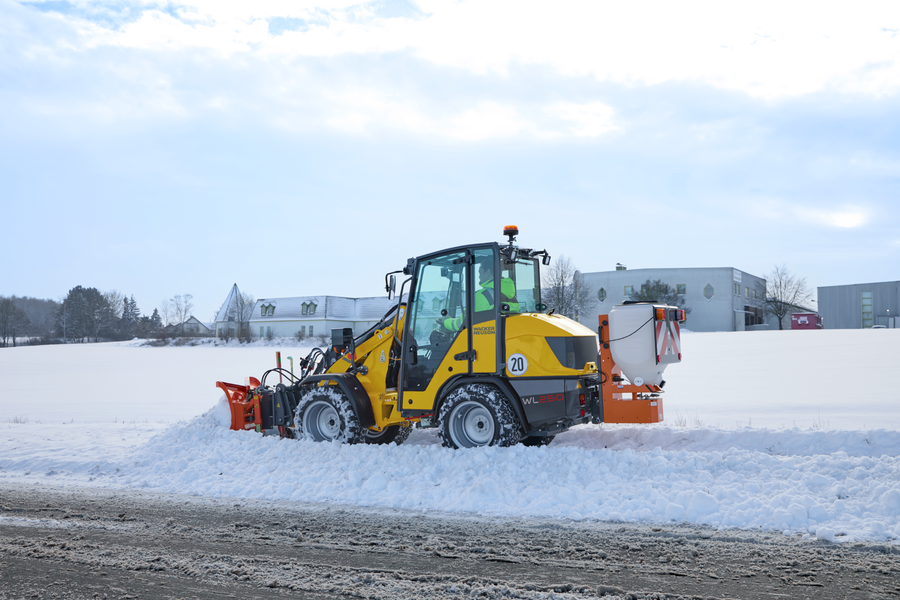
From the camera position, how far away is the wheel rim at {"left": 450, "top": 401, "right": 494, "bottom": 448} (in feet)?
25.6

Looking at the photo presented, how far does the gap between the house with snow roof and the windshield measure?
58.9 metres

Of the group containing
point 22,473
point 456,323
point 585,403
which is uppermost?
point 456,323

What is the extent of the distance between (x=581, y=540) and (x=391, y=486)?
2.30 metres

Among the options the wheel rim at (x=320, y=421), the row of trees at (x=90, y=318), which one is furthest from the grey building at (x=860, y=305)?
the row of trees at (x=90, y=318)

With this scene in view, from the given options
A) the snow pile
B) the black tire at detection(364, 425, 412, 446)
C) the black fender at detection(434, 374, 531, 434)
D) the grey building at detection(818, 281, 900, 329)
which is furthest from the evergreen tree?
the black fender at detection(434, 374, 531, 434)

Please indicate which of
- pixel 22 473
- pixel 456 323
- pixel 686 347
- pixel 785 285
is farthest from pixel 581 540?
pixel 785 285

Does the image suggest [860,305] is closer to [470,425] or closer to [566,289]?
[566,289]

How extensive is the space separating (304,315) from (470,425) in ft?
210

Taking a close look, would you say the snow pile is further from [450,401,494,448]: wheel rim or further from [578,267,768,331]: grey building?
[578,267,768,331]: grey building

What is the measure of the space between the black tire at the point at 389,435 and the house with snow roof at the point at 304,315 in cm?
5789

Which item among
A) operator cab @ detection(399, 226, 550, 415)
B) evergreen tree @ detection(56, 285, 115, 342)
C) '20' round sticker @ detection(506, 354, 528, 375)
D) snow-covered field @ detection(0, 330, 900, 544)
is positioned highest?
evergreen tree @ detection(56, 285, 115, 342)

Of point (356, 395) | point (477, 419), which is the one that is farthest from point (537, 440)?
point (356, 395)

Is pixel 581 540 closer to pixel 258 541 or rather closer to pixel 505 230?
pixel 258 541

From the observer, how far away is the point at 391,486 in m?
6.71
